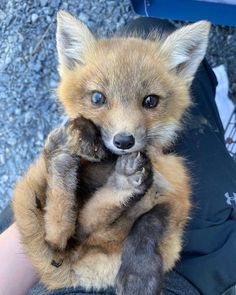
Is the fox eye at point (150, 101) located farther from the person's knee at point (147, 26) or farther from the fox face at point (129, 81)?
the person's knee at point (147, 26)

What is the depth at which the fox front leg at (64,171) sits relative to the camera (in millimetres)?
1753

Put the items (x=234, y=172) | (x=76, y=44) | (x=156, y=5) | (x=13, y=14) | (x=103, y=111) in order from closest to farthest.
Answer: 1. (x=103, y=111)
2. (x=76, y=44)
3. (x=234, y=172)
4. (x=156, y=5)
5. (x=13, y=14)

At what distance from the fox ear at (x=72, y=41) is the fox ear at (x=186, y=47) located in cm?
33

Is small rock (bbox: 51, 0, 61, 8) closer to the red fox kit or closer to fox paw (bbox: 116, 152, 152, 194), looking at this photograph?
the red fox kit

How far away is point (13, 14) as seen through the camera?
139 inches

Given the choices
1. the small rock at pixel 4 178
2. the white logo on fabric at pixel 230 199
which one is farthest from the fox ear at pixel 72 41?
the small rock at pixel 4 178

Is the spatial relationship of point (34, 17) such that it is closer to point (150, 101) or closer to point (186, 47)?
point (186, 47)

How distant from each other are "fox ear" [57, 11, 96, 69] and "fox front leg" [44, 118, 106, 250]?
55cm

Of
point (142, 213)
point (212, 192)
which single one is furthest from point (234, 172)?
point (142, 213)

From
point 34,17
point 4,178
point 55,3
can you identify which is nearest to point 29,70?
point 34,17

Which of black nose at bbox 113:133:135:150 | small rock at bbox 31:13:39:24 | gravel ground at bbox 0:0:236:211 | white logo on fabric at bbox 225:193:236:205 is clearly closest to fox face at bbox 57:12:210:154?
black nose at bbox 113:133:135:150

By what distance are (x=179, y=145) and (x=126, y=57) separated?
0.57 m

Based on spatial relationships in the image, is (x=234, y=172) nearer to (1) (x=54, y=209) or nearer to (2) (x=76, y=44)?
(2) (x=76, y=44)

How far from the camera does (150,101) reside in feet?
7.00
